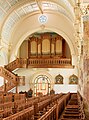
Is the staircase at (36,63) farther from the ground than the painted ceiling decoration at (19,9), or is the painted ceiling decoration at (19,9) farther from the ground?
the painted ceiling decoration at (19,9)

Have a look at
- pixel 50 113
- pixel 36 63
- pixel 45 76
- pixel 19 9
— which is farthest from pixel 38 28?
pixel 50 113

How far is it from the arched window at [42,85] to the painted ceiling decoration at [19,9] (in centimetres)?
516

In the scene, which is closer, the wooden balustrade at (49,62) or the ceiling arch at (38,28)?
the wooden balustrade at (49,62)

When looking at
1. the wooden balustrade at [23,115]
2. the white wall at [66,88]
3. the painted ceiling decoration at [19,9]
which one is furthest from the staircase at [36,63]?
the wooden balustrade at [23,115]

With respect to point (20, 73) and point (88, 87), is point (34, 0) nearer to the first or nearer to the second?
point (20, 73)

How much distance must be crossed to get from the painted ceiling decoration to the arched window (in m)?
5.16

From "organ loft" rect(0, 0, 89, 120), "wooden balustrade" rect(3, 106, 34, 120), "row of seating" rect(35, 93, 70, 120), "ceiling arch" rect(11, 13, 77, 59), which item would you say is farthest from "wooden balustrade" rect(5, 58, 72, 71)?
"wooden balustrade" rect(3, 106, 34, 120)

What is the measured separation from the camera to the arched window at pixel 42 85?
3138 cm

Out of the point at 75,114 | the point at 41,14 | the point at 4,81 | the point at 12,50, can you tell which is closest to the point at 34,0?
the point at 41,14

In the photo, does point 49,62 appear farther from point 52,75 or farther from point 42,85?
point 42,85

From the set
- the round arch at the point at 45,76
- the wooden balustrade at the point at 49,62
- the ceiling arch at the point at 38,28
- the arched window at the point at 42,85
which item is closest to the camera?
the wooden balustrade at the point at 49,62

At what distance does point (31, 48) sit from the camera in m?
32.6

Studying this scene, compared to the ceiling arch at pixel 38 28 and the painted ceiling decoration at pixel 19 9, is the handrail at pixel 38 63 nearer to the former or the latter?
the ceiling arch at pixel 38 28

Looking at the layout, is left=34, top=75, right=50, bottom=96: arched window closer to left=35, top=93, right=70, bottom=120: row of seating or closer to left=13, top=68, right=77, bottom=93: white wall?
left=13, top=68, right=77, bottom=93: white wall
